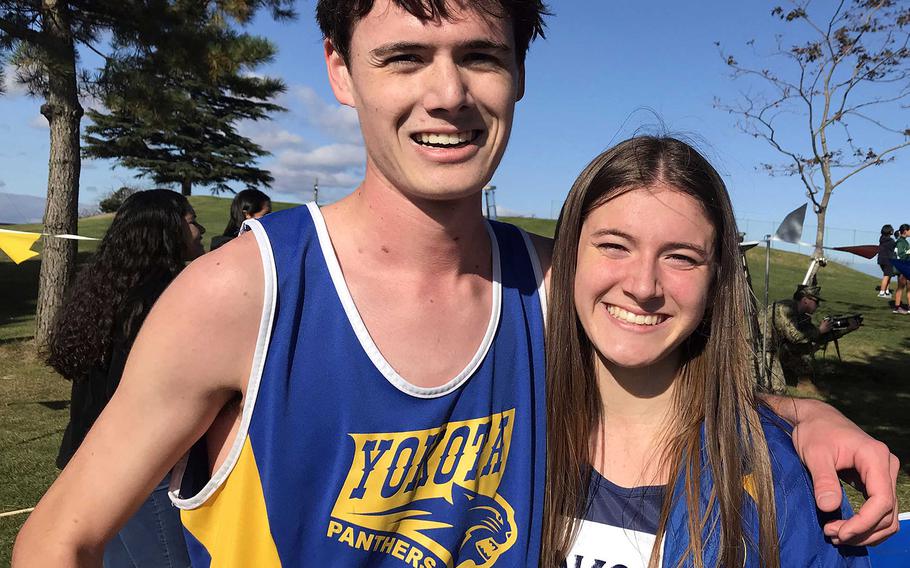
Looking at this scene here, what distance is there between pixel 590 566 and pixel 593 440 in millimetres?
324

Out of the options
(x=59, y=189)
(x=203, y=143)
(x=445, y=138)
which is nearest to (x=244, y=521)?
(x=445, y=138)

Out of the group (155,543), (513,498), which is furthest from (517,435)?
(155,543)

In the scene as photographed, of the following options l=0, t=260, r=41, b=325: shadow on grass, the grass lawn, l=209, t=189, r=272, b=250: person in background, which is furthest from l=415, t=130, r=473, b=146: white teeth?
l=0, t=260, r=41, b=325: shadow on grass

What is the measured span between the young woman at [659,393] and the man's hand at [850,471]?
50mm

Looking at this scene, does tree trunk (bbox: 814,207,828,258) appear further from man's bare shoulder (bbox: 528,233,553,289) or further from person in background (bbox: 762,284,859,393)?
man's bare shoulder (bbox: 528,233,553,289)

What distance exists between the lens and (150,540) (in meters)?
2.35

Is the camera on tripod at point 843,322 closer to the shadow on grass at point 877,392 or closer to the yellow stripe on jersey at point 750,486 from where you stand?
the shadow on grass at point 877,392

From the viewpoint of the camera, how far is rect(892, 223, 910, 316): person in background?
16891 millimetres

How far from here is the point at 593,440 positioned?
1.82 m

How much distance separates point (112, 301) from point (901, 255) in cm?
1853

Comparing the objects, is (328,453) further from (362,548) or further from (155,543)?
(155,543)

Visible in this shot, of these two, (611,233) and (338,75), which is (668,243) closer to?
A: (611,233)

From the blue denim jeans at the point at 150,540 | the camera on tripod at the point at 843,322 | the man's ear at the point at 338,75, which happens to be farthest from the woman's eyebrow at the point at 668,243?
the camera on tripod at the point at 843,322

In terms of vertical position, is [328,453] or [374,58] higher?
[374,58]
